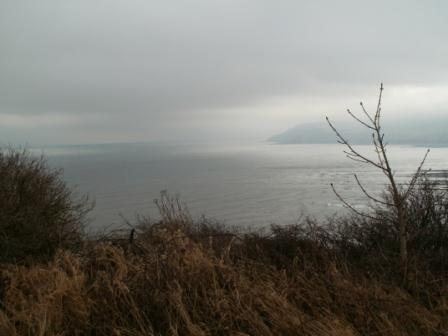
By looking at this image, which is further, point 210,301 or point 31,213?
point 31,213

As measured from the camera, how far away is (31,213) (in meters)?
7.98

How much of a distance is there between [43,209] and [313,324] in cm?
767

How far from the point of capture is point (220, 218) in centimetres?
3053

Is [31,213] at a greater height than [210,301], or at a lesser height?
greater

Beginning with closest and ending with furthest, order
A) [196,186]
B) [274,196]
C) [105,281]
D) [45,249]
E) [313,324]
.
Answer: [313,324]
[105,281]
[45,249]
[274,196]
[196,186]

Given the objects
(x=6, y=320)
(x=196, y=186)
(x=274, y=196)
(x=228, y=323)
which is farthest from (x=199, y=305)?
(x=196, y=186)

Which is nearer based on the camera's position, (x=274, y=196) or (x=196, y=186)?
(x=274, y=196)

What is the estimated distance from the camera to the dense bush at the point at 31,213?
23.4 ft

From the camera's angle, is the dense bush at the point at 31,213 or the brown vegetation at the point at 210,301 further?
the dense bush at the point at 31,213

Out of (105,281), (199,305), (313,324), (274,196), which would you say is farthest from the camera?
(274,196)

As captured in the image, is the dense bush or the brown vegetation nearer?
the brown vegetation

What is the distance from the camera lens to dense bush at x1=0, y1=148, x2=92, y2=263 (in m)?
7.12

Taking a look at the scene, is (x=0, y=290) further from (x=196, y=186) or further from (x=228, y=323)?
(x=196, y=186)

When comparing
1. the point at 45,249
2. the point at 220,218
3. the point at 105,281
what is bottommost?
the point at 220,218
